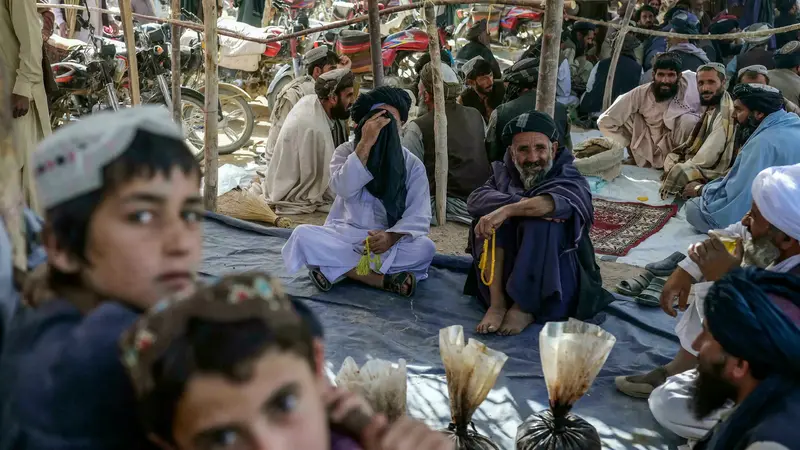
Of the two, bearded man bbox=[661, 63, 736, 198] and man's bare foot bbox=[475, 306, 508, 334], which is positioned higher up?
bearded man bbox=[661, 63, 736, 198]

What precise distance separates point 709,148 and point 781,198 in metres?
3.17

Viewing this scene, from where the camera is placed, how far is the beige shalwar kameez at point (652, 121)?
6473 millimetres

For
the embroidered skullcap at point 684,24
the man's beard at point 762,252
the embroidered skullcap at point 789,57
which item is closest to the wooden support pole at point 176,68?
the man's beard at point 762,252

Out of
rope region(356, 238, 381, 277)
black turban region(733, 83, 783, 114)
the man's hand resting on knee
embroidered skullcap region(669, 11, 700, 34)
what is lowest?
rope region(356, 238, 381, 277)

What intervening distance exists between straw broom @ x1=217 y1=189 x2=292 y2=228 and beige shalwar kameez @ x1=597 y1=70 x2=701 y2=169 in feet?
10.1

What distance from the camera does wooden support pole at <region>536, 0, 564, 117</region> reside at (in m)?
4.37

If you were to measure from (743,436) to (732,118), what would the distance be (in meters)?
4.49

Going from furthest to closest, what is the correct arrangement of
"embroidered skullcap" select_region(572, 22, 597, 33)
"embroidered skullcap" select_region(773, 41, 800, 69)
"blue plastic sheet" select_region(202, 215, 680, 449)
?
1. "embroidered skullcap" select_region(572, 22, 597, 33)
2. "embroidered skullcap" select_region(773, 41, 800, 69)
3. "blue plastic sheet" select_region(202, 215, 680, 449)

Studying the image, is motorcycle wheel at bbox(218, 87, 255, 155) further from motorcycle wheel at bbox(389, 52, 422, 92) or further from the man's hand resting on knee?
the man's hand resting on knee

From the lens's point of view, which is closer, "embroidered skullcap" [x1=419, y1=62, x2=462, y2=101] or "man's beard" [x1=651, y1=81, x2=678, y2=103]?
"embroidered skullcap" [x1=419, y1=62, x2=462, y2=101]

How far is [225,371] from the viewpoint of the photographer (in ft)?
2.50

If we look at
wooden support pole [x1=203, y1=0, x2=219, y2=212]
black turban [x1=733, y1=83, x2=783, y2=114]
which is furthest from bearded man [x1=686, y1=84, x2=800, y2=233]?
wooden support pole [x1=203, y1=0, x2=219, y2=212]

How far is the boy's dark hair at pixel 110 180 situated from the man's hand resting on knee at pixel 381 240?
123 inches

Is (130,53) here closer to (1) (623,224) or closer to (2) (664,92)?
(1) (623,224)
